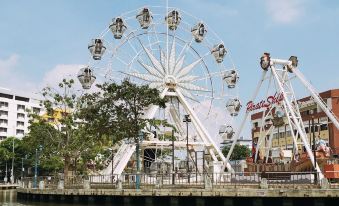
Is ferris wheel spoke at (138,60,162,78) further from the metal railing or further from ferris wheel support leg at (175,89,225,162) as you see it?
the metal railing

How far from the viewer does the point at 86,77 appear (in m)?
64.2

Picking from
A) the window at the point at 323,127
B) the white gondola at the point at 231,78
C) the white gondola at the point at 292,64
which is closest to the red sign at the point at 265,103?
the white gondola at the point at 292,64

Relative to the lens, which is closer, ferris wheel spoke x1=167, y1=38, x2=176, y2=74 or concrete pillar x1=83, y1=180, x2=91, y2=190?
concrete pillar x1=83, y1=180, x2=91, y2=190

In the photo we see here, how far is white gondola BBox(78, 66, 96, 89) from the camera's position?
6419 cm

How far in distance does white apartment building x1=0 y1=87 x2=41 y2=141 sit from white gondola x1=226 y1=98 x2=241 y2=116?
93079 millimetres

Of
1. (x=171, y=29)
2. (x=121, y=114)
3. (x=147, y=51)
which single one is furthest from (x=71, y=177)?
(x=171, y=29)

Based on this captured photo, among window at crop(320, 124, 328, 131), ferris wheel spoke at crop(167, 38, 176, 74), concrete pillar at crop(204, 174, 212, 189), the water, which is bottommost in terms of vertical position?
the water

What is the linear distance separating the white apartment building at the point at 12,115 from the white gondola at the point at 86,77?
3619 inches

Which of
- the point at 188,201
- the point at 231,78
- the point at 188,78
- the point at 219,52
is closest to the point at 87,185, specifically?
the point at 188,201

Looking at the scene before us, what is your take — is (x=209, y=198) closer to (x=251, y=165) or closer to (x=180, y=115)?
(x=251, y=165)

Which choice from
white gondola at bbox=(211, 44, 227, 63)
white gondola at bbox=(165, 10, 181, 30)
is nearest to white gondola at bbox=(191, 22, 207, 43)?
white gondola at bbox=(211, 44, 227, 63)

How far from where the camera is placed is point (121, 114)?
53.3 meters

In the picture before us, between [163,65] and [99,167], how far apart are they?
19645 millimetres

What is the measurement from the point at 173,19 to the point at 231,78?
39.4ft
